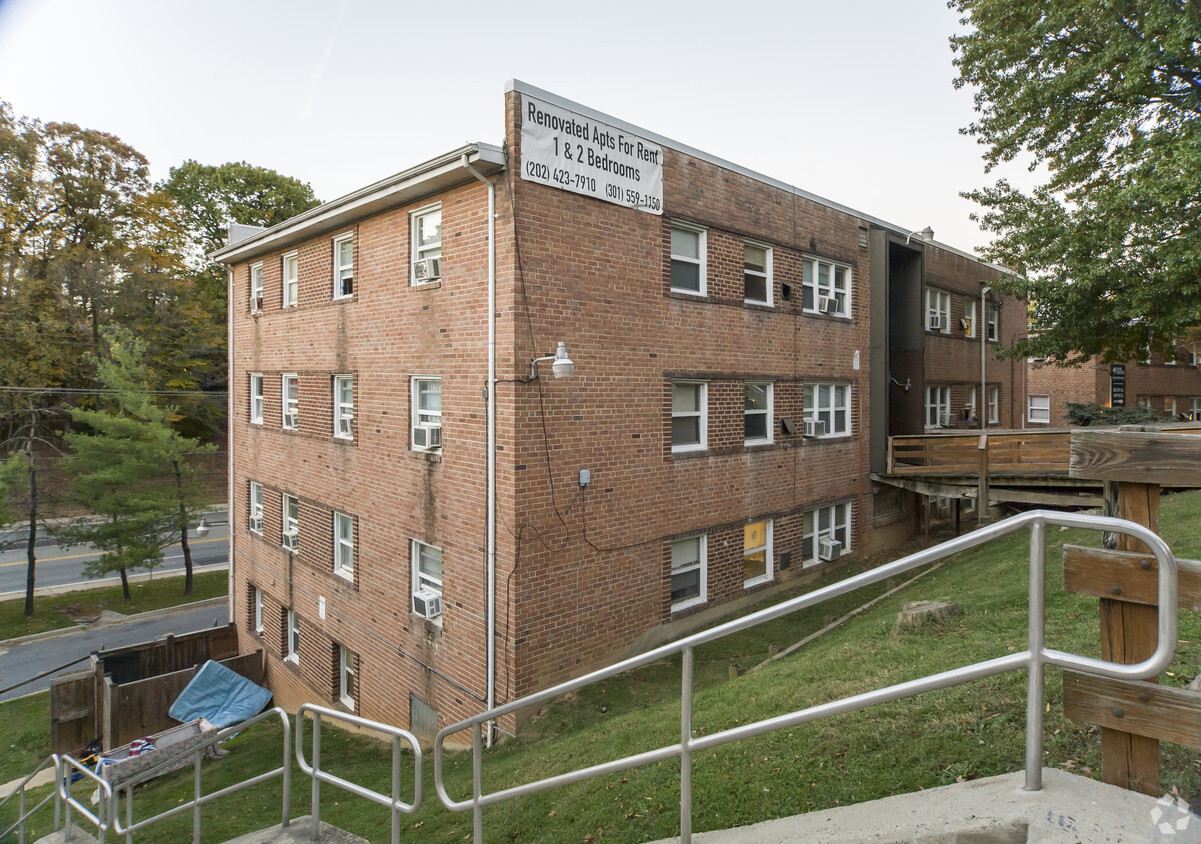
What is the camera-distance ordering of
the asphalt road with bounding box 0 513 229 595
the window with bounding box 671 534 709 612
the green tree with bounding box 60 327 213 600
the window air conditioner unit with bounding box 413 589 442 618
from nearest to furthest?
the window air conditioner unit with bounding box 413 589 442 618, the window with bounding box 671 534 709 612, the green tree with bounding box 60 327 213 600, the asphalt road with bounding box 0 513 229 595

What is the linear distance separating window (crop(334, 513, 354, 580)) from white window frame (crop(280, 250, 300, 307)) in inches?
208

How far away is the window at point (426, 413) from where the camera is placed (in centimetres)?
1134

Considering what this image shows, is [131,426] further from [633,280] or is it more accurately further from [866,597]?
[866,597]

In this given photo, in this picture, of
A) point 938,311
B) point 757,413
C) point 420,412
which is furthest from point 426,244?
point 938,311

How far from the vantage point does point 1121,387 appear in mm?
28844

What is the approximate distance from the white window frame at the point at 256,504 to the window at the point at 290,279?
4.98m

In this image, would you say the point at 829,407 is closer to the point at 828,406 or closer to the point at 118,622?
the point at 828,406

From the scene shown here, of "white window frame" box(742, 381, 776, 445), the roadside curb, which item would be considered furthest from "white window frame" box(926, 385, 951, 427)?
the roadside curb

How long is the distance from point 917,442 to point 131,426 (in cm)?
2502

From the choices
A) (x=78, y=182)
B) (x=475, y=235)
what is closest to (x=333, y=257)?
(x=475, y=235)

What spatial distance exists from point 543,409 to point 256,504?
38.4 ft

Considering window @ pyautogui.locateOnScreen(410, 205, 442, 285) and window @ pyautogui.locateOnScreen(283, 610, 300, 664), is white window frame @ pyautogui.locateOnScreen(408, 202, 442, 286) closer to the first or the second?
window @ pyautogui.locateOnScreen(410, 205, 442, 285)

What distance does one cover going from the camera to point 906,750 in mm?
4262

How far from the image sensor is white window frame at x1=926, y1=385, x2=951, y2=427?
2095cm
